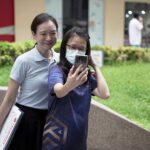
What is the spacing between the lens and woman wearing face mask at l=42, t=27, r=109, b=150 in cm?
266

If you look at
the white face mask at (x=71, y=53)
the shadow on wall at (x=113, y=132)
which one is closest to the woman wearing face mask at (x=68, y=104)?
the white face mask at (x=71, y=53)

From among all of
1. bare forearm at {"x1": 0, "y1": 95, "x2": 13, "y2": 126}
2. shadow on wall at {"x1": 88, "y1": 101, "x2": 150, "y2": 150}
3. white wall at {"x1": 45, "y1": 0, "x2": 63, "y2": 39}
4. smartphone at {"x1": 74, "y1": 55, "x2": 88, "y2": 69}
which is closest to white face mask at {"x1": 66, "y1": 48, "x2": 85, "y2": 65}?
smartphone at {"x1": 74, "y1": 55, "x2": 88, "y2": 69}

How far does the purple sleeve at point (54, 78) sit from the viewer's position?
2.64m

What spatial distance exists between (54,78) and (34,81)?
0.88 ft

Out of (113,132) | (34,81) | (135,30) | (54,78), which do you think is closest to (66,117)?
(54,78)

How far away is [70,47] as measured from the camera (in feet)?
8.79

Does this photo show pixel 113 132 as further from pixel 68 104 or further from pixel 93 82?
pixel 68 104

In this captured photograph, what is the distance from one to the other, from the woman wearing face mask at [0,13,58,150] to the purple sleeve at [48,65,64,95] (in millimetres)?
174

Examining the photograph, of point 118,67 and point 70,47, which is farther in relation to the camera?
point 118,67

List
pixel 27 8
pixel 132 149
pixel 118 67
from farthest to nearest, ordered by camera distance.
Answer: pixel 27 8 → pixel 118 67 → pixel 132 149

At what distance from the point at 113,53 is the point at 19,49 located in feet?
8.80

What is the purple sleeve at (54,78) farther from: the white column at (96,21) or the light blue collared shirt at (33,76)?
the white column at (96,21)

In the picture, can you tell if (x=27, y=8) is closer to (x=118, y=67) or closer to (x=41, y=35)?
(x=118, y=67)

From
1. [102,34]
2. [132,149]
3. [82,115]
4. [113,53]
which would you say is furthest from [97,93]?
[102,34]
